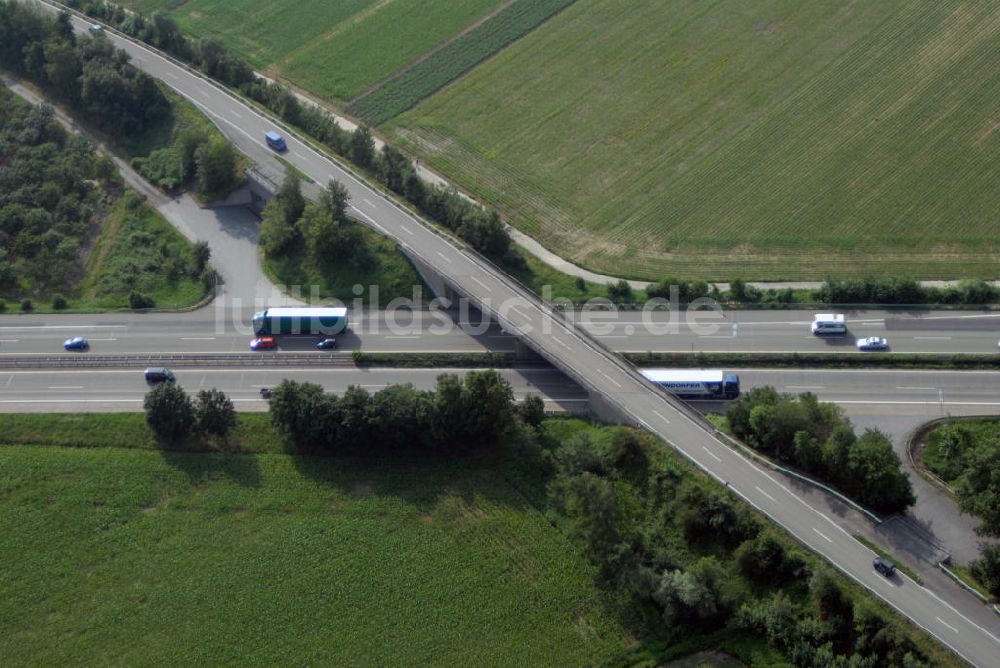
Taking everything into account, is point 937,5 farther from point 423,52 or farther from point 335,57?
point 335,57

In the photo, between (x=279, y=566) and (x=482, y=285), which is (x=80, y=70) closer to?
(x=482, y=285)

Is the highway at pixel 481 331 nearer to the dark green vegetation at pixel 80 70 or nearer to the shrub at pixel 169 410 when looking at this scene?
the shrub at pixel 169 410

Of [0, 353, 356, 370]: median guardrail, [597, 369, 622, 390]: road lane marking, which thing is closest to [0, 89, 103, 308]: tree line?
[0, 353, 356, 370]: median guardrail

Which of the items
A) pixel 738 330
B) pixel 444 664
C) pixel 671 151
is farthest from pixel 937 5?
pixel 444 664

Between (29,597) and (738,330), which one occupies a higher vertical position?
(738,330)

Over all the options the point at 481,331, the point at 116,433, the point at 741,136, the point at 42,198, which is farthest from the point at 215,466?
the point at 741,136

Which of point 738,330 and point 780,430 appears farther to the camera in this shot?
point 738,330

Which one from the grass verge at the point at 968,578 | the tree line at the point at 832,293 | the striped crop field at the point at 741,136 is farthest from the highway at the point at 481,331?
the grass verge at the point at 968,578
